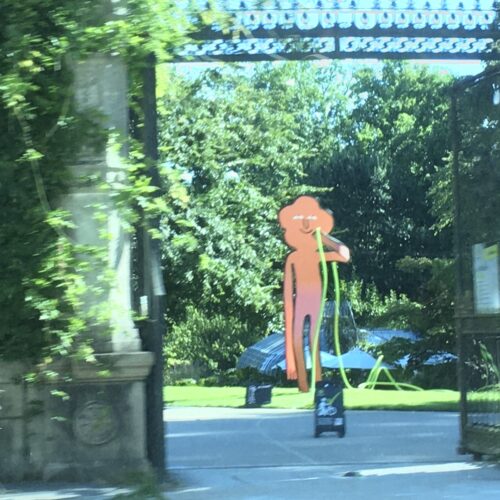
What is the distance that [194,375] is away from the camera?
44.5 metres

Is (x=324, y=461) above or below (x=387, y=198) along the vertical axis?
below

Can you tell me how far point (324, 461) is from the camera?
11.4 meters

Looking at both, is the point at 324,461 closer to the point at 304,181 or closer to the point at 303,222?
the point at 303,222

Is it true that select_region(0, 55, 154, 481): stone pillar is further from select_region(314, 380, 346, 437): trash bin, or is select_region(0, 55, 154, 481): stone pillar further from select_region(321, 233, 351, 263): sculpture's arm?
select_region(321, 233, 351, 263): sculpture's arm

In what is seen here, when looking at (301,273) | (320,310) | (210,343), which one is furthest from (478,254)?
(210,343)

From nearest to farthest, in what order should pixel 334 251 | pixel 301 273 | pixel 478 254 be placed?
pixel 478 254, pixel 301 273, pixel 334 251

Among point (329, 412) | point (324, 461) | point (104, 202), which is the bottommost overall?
point (324, 461)

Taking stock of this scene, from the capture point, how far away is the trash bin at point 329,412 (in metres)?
14.2

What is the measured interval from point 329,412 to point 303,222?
39.9ft

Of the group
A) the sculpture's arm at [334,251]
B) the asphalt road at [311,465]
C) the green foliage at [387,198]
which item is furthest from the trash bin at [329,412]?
the green foliage at [387,198]

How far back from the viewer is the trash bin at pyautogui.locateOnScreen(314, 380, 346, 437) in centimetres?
1418

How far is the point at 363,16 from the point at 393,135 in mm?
38945

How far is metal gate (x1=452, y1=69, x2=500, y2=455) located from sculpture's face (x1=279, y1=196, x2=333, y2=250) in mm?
14244

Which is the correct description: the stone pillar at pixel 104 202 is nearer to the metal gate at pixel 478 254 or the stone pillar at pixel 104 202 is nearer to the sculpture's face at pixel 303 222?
the metal gate at pixel 478 254
